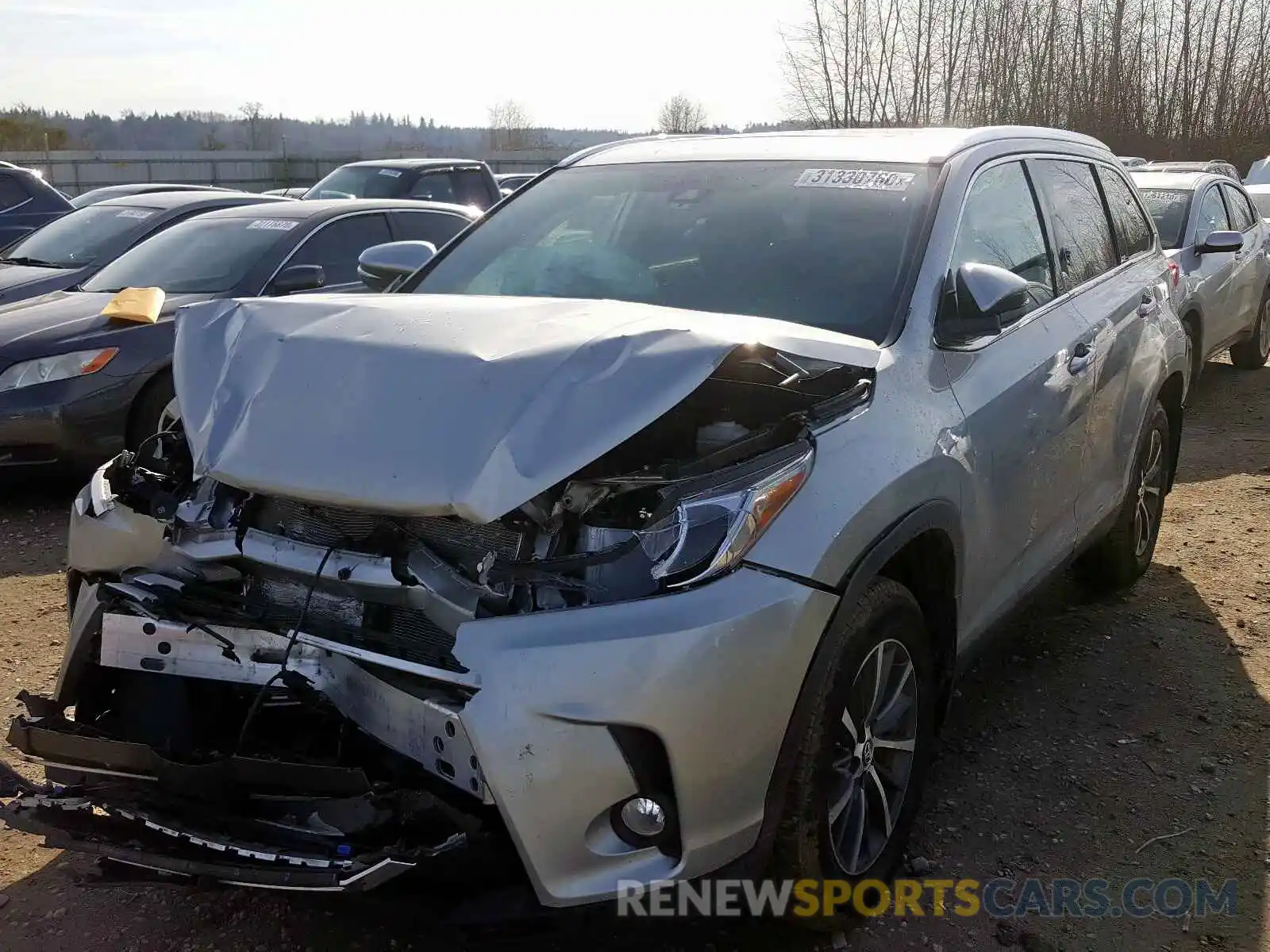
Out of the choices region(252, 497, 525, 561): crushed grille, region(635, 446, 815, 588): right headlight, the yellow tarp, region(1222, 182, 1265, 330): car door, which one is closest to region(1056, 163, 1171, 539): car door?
region(635, 446, 815, 588): right headlight

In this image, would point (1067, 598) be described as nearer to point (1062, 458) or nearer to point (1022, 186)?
point (1062, 458)

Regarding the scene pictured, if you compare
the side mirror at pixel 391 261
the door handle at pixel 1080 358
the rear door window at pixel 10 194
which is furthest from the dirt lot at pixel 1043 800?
the rear door window at pixel 10 194

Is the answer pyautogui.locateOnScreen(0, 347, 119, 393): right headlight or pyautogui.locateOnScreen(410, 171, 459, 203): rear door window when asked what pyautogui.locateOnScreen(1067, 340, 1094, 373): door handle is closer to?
pyautogui.locateOnScreen(0, 347, 119, 393): right headlight

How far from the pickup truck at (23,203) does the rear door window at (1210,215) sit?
11.3m

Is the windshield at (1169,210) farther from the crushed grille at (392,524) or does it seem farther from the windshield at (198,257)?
the crushed grille at (392,524)

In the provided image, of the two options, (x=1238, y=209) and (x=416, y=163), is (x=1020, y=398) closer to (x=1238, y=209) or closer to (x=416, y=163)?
(x=1238, y=209)

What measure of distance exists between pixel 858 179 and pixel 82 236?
7.43m

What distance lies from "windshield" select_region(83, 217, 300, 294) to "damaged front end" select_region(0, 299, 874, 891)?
4.27m

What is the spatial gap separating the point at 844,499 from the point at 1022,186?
6.27ft

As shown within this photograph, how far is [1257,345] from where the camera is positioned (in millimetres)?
10188

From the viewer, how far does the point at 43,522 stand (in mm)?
5738

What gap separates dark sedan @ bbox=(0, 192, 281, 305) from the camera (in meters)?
7.83

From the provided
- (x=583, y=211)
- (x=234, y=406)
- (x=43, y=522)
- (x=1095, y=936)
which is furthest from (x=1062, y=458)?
(x=43, y=522)

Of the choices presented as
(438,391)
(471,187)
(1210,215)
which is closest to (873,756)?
(438,391)
